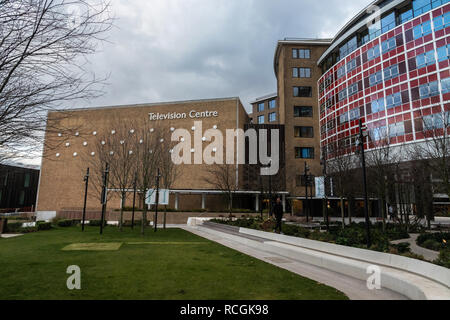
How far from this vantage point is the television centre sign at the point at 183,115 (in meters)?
44.1

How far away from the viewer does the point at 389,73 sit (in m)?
36.1

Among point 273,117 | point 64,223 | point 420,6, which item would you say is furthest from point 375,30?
point 64,223

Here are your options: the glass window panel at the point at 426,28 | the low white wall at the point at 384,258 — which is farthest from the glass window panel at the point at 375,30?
the low white wall at the point at 384,258

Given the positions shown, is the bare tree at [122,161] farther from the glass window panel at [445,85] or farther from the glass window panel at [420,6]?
the glass window panel at [420,6]

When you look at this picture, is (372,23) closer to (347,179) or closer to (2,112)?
(347,179)

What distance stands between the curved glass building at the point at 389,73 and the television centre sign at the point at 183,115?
17.5m

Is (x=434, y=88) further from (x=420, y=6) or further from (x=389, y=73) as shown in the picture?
(x=420, y=6)

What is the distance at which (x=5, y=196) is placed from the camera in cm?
5734

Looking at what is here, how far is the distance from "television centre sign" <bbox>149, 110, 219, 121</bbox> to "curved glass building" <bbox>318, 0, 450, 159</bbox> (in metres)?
17.5

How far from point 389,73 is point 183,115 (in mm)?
28899

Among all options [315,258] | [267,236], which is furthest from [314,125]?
[315,258]

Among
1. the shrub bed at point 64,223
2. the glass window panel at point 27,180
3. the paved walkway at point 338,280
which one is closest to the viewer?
the paved walkway at point 338,280

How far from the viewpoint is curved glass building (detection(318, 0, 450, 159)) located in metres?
31.3

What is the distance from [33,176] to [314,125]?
204ft
